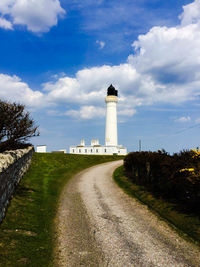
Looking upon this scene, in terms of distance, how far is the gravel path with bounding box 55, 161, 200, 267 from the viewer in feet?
22.4

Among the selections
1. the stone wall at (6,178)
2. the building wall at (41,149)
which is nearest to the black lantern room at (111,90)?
the building wall at (41,149)

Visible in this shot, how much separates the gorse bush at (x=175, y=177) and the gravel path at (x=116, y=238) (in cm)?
216

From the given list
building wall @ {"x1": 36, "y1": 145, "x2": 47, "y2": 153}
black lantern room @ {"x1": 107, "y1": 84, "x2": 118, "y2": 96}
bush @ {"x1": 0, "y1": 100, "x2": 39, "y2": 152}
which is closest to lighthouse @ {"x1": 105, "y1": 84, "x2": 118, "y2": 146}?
black lantern room @ {"x1": 107, "y1": 84, "x2": 118, "y2": 96}

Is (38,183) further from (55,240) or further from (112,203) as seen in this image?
(55,240)

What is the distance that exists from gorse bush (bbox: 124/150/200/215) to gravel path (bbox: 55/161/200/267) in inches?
84.9

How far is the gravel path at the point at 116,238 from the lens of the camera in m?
6.82

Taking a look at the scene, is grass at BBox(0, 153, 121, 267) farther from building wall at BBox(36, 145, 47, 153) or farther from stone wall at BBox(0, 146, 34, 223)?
building wall at BBox(36, 145, 47, 153)

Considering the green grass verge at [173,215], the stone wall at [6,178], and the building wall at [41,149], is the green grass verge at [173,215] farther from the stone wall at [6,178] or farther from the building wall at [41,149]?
the building wall at [41,149]

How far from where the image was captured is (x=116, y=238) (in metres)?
8.36

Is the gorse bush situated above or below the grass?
above

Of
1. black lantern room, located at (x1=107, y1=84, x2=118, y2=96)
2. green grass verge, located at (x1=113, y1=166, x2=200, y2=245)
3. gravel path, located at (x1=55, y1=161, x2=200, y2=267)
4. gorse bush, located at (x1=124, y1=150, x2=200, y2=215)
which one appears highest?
black lantern room, located at (x1=107, y1=84, x2=118, y2=96)

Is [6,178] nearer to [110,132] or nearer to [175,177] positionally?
[175,177]

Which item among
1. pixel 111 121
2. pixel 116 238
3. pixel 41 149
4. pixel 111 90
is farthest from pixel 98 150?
pixel 116 238

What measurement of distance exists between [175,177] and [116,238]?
5958mm
